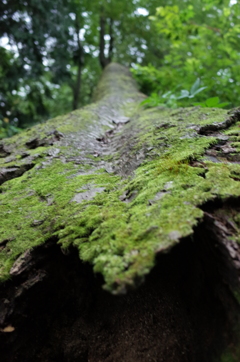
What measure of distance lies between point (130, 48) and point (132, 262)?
11605 mm

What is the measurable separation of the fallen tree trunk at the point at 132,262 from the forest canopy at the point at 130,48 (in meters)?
2.14

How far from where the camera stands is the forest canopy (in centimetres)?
466

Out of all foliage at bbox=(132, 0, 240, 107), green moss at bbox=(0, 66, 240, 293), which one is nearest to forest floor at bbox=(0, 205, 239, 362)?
green moss at bbox=(0, 66, 240, 293)

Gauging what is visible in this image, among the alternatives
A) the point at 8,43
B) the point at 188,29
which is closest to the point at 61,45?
the point at 8,43

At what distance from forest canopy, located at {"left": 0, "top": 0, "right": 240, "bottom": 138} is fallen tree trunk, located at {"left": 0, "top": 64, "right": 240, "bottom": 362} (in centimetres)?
214

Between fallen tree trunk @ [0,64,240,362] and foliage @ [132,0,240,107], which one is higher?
foliage @ [132,0,240,107]

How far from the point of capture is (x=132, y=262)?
104 centimetres

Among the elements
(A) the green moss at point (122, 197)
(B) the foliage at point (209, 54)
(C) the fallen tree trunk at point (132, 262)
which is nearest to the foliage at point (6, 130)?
(A) the green moss at point (122, 197)

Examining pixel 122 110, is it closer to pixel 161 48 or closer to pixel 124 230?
pixel 124 230

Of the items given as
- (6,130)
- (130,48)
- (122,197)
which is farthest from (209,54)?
(130,48)

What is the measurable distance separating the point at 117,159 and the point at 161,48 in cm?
897

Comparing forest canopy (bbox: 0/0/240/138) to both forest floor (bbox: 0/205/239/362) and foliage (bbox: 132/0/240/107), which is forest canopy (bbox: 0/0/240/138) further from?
forest floor (bbox: 0/205/239/362)

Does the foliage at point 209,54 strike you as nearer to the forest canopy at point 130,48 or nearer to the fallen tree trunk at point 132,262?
the forest canopy at point 130,48

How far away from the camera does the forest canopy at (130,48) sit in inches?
184
